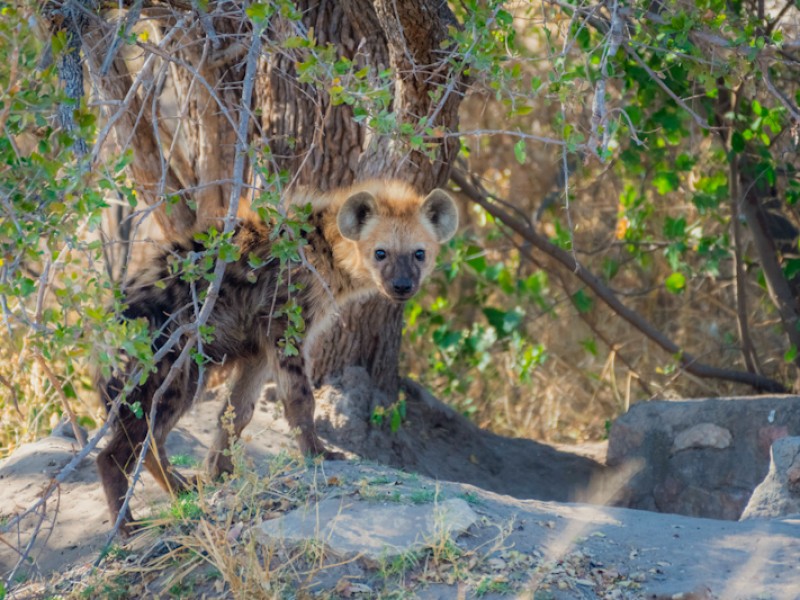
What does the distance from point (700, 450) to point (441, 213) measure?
2.05 m

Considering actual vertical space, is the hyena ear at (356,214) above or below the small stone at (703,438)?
above

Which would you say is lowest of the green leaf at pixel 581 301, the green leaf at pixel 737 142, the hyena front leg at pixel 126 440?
the hyena front leg at pixel 126 440

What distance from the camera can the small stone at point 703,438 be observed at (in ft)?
18.4

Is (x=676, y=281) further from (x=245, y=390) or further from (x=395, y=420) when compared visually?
(x=245, y=390)

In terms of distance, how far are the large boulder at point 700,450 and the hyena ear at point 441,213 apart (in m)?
1.74

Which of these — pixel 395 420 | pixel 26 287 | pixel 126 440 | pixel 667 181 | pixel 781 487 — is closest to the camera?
pixel 26 287

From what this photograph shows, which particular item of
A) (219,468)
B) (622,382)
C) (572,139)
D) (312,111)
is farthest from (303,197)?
(622,382)

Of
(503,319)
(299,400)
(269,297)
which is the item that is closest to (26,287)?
(269,297)

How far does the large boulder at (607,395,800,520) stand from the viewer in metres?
5.48

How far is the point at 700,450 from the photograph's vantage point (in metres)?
5.63

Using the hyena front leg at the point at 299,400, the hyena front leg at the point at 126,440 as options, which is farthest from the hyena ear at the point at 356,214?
the hyena front leg at the point at 126,440

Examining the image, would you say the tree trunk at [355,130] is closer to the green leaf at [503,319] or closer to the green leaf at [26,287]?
the green leaf at [503,319]

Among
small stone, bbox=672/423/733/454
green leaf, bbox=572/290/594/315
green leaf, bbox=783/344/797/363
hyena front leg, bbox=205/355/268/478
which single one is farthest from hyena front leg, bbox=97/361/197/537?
green leaf, bbox=783/344/797/363

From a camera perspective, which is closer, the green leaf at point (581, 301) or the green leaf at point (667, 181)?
the green leaf at point (667, 181)
